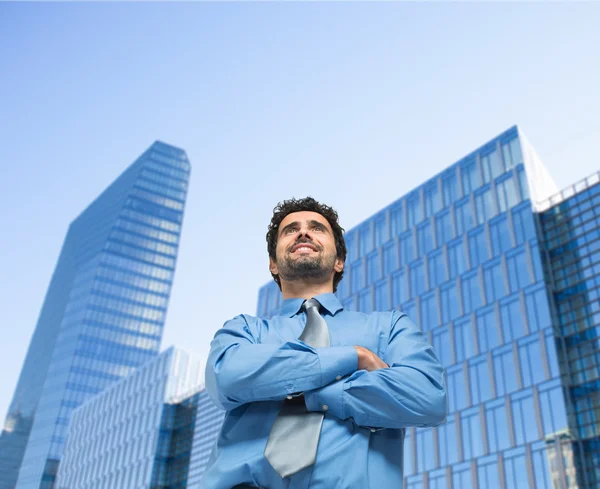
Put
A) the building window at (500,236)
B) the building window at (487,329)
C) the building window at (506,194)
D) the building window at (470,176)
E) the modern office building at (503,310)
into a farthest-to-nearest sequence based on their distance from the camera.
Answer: the building window at (470,176), the building window at (506,194), the building window at (500,236), the building window at (487,329), the modern office building at (503,310)

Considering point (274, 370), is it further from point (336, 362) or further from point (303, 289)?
point (303, 289)

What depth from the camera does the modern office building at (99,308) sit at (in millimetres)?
96562

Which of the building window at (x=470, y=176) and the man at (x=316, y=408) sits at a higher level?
the building window at (x=470, y=176)

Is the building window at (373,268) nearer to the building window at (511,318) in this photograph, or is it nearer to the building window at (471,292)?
the building window at (471,292)

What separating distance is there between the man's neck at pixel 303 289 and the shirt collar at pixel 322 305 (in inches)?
3.6

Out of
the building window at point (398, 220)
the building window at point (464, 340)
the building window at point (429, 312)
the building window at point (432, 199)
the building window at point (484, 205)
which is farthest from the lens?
the building window at point (398, 220)

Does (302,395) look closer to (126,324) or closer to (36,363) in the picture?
(126,324)

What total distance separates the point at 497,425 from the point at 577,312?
7562mm

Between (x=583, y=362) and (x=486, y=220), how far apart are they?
38.8 ft

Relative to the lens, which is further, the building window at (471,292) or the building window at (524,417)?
the building window at (471,292)

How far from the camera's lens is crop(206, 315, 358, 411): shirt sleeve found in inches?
86.0

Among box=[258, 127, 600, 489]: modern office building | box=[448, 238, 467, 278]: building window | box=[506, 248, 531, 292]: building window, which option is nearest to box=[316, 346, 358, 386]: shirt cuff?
box=[258, 127, 600, 489]: modern office building

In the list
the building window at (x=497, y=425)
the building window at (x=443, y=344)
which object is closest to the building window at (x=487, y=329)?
the building window at (x=443, y=344)

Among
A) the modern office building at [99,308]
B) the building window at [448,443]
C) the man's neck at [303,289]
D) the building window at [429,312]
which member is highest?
the modern office building at [99,308]
